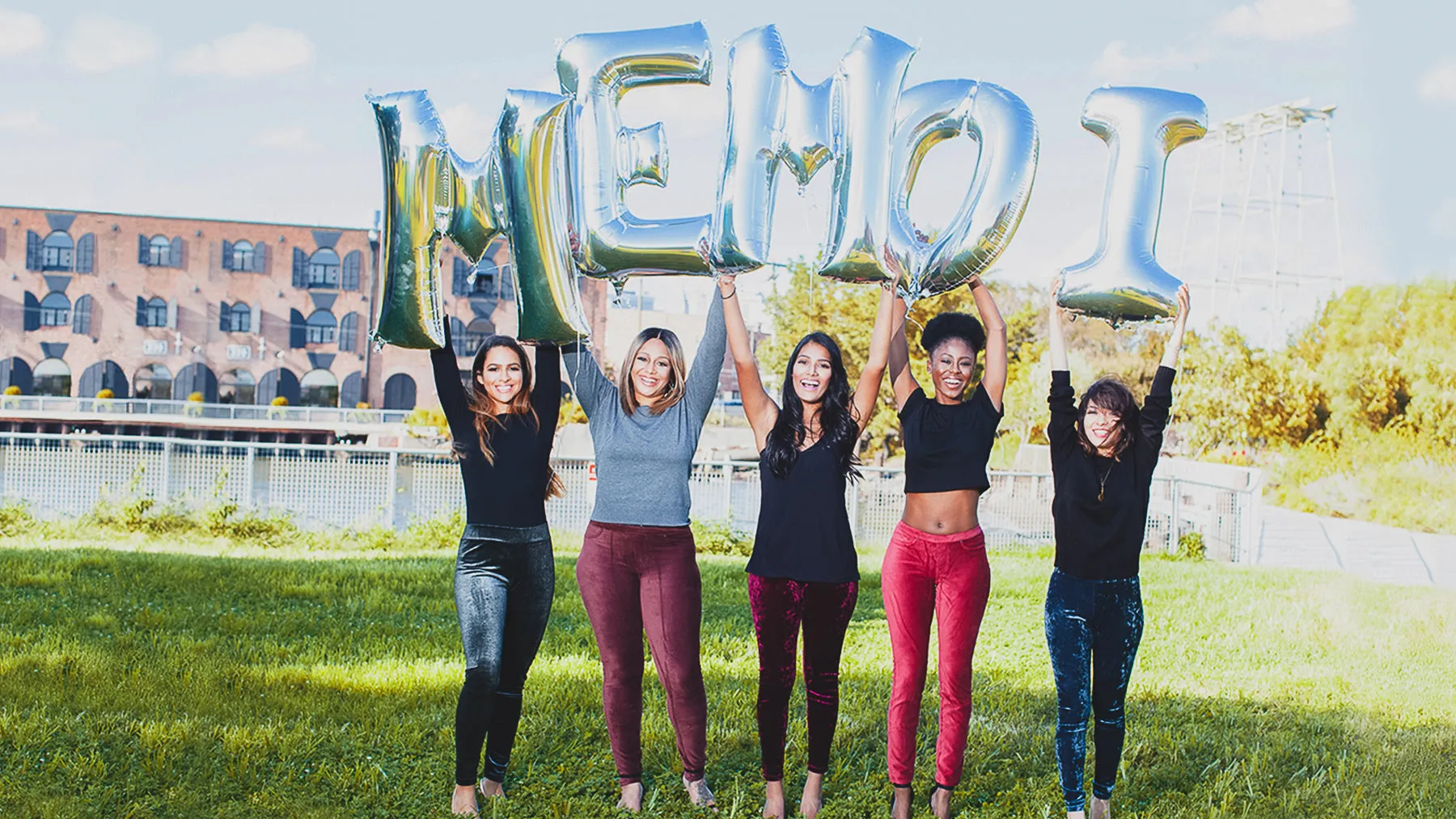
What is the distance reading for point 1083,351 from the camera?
119ft

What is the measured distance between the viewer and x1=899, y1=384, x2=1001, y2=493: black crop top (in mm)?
4105

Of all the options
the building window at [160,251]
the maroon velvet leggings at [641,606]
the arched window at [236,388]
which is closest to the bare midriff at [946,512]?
the maroon velvet leggings at [641,606]

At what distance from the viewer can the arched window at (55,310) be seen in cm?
4919

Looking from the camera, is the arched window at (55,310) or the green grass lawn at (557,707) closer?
the green grass lawn at (557,707)

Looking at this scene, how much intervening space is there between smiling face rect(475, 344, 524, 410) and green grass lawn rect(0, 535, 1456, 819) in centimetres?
157

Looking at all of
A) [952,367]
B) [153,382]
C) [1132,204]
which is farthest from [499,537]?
[153,382]

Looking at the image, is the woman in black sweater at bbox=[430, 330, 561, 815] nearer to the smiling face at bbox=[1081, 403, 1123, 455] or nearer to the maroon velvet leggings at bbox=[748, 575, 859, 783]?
the maroon velvet leggings at bbox=[748, 575, 859, 783]

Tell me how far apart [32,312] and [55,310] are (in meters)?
0.88

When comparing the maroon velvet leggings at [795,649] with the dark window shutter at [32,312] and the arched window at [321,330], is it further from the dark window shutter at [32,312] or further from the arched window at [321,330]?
the dark window shutter at [32,312]

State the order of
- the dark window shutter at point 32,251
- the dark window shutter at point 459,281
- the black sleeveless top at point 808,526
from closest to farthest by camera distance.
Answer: the black sleeveless top at point 808,526, the dark window shutter at point 459,281, the dark window shutter at point 32,251

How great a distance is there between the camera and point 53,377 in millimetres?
49156

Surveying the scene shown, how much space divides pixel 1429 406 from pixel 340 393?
40.9 m

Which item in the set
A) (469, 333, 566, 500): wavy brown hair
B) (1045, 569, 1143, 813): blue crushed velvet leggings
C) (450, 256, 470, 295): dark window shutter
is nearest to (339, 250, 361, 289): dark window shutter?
(450, 256, 470, 295): dark window shutter

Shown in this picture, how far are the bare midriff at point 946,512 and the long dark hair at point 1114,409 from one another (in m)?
0.47
